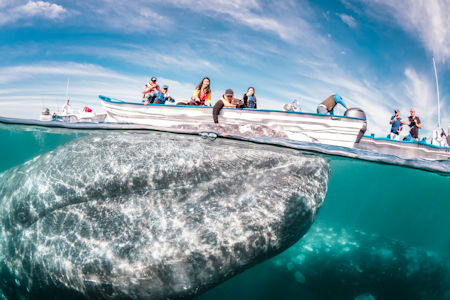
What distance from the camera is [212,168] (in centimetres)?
580

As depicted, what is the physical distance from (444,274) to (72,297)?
1541cm

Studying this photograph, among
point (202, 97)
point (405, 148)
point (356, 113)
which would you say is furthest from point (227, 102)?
point (405, 148)

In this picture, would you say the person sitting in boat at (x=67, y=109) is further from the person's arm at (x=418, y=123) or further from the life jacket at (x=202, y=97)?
the person's arm at (x=418, y=123)

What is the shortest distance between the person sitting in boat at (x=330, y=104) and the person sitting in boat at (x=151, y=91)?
240 inches

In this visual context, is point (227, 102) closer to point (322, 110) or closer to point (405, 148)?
point (322, 110)

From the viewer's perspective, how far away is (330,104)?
7.25 metres

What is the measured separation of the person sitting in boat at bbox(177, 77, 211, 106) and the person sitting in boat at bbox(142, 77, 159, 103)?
66.9 inches

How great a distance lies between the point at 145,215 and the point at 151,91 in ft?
17.7

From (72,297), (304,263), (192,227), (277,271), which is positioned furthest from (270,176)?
(304,263)

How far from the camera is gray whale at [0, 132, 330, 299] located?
415cm

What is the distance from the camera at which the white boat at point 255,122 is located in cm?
696

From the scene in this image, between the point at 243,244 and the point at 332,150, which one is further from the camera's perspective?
the point at 332,150

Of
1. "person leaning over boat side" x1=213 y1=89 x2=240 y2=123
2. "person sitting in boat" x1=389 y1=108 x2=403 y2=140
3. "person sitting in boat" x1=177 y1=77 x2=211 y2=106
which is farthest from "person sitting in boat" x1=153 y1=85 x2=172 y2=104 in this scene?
"person sitting in boat" x1=389 y1=108 x2=403 y2=140

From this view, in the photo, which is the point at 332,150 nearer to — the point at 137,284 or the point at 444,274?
the point at 137,284
